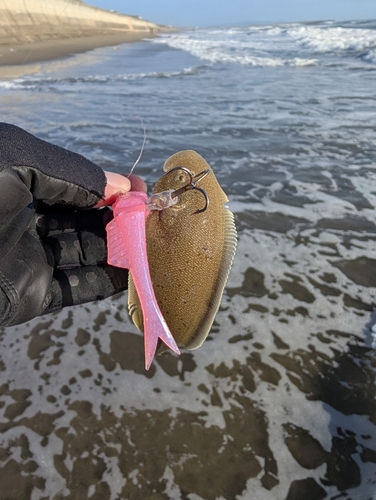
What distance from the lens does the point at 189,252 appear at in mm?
1988

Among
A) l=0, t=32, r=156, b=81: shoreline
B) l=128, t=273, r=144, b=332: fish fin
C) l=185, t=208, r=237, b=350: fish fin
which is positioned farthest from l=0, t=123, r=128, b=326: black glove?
l=0, t=32, r=156, b=81: shoreline

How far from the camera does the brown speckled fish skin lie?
6.46ft

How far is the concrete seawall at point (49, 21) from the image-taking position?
101ft

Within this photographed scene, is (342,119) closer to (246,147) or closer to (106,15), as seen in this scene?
(246,147)

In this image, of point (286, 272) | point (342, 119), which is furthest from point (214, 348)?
point (342, 119)

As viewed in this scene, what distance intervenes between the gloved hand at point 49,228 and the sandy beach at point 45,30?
1655 cm

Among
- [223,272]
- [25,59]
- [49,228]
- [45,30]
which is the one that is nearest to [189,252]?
[223,272]

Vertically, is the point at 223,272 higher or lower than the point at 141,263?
lower

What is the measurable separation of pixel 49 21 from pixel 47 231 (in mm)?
43527

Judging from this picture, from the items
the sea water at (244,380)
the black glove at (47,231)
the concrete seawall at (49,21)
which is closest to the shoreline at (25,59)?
the concrete seawall at (49,21)

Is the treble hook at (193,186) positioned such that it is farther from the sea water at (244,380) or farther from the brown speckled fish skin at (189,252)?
the sea water at (244,380)

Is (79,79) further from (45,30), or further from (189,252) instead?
(45,30)

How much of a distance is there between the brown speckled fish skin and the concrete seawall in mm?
32401

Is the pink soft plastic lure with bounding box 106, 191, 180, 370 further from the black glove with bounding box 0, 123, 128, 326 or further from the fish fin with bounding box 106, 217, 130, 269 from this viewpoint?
the black glove with bounding box 0, 123, 128, 326
